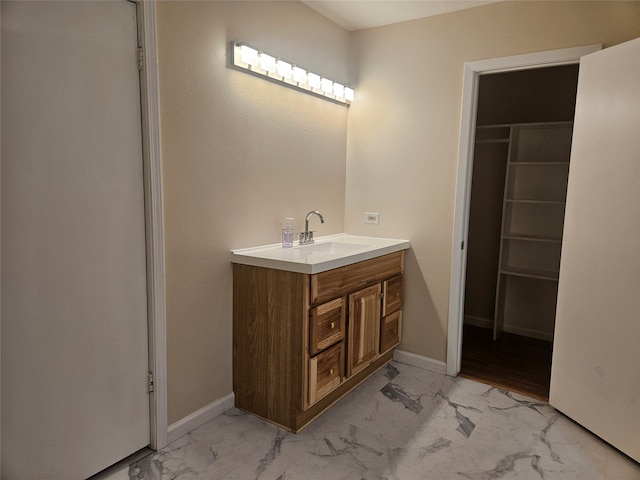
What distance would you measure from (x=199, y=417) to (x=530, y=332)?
286 centimetres

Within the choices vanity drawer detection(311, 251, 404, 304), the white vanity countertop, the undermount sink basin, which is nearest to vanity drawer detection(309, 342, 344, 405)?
vanity drawer detection(311, 251, 404, 304)

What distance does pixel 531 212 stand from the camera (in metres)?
3.63

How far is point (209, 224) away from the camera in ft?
7.23

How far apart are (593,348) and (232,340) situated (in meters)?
1.92

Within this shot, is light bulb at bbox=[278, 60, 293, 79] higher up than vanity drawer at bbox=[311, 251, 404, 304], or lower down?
higher up

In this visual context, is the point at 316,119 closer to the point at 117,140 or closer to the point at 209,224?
the point at 209,224

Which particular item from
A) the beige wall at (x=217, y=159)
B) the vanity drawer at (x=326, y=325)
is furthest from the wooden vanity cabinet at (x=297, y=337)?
the beige wall at (x=217, y=159)

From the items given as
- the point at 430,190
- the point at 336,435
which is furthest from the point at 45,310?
the point at 430,190

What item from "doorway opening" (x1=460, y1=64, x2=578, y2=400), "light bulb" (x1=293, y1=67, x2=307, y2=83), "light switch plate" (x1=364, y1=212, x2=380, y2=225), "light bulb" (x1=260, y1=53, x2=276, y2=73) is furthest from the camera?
"doorway opening" (x1=460, y1=64, x2=578, y2=400)

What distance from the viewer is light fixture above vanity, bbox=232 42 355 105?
7.37ft

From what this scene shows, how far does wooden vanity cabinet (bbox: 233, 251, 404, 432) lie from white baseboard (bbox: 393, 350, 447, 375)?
60 centimetres

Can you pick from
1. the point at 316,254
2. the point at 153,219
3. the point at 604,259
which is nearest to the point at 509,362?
the point at 604,259

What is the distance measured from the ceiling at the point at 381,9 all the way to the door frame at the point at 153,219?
4.04 feet

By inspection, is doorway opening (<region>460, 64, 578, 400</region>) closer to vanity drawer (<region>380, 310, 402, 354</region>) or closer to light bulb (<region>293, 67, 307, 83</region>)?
vanity drawer (<region>380, 310, 402, 354</region>)
